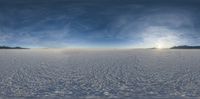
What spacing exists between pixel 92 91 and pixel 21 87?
15.7 feet

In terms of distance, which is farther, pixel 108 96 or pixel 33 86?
pixel 33 86

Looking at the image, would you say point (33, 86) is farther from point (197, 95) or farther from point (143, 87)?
point (197, 95)

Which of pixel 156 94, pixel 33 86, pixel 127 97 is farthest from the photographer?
pixel 33 86

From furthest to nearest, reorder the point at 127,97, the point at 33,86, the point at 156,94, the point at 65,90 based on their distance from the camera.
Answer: the point at 33,86 < the point at 65,90 < the point at 156,94 < the point at 127,97

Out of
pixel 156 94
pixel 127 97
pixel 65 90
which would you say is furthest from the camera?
pixel 65 90

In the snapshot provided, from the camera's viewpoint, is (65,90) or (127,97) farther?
(65,90)

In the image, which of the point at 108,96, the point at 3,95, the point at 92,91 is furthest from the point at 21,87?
the point at 108,96

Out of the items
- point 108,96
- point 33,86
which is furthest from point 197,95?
point 33,86

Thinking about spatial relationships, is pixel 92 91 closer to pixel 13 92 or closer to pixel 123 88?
pixel 123 88

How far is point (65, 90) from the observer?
51.4 feet

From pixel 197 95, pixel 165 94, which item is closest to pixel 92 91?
pixel 165 94

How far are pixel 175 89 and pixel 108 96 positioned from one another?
15.1 feet

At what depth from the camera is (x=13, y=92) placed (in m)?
14.9

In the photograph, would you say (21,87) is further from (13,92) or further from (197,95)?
(197,95)
